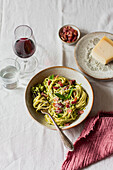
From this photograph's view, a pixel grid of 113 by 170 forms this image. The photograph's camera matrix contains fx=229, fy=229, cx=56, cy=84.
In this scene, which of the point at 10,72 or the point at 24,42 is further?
the point at 10,72

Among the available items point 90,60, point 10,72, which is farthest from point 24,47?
point 90,60

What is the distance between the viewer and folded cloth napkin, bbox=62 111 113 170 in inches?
54.9

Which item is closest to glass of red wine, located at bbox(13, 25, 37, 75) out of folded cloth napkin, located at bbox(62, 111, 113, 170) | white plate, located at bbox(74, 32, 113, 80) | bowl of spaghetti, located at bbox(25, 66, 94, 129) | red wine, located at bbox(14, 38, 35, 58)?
red wine, located at bbox(14, 38, 35, 58)

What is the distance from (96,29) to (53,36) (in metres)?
0.36

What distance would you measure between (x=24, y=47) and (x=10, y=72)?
9.6 inches

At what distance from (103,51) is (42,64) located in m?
0.46

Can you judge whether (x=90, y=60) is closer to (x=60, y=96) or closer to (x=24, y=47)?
(x=60, y=96)

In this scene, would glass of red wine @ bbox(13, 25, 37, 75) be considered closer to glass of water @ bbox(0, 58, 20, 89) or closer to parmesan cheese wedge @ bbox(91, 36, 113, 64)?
glass of water @ bbox(0, 58, 20, 89)

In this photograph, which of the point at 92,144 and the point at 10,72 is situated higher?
the point at 10,72

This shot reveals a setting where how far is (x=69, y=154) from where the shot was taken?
1.41 meters

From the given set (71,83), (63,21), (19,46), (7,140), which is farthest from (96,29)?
(7,140)

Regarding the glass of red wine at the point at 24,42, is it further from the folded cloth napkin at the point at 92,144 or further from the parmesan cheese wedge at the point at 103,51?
the folded cloth napkin at the point at 92,144

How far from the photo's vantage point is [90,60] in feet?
5.56

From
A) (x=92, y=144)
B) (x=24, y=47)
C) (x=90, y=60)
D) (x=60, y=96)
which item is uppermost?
(x=24, y=47)
